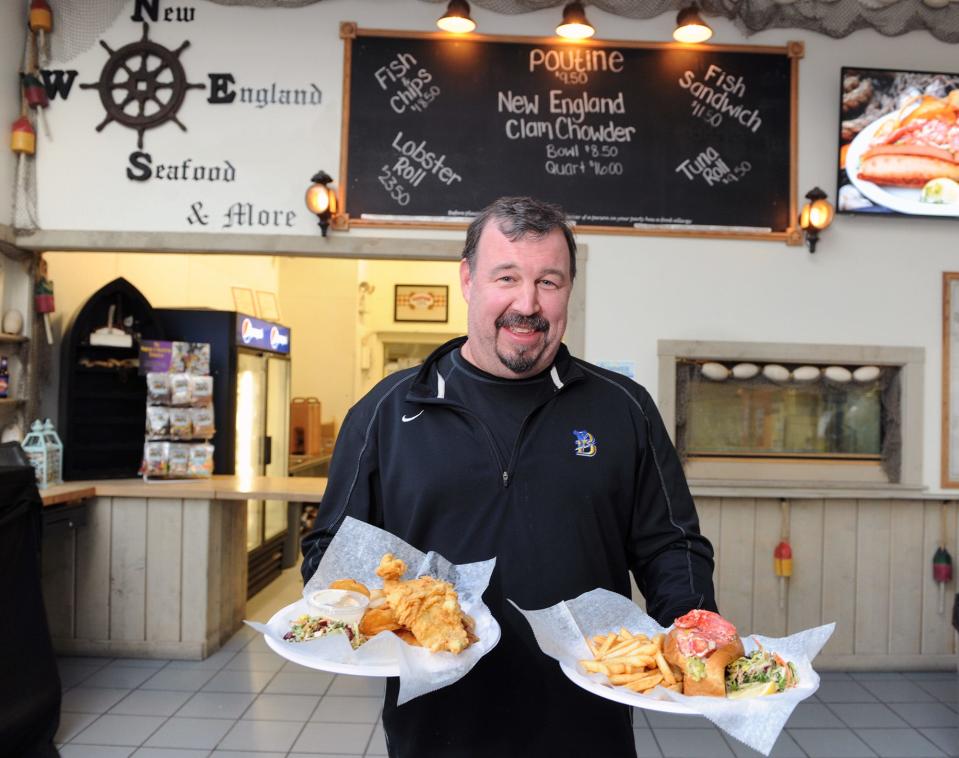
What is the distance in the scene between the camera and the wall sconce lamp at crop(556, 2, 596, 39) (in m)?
4.36

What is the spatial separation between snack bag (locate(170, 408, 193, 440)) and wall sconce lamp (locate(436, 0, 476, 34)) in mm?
2866

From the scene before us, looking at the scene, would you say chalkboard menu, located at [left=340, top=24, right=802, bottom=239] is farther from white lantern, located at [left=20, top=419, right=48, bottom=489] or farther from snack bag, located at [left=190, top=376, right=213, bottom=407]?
white lantern, located at [left=20, top=419, right=48, bottom=489]

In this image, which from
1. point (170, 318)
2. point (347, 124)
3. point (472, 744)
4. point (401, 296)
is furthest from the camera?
point (401, 296)

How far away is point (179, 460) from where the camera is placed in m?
5.12

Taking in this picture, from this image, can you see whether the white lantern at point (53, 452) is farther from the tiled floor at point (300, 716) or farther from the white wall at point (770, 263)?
the white wall at point (770, 263)

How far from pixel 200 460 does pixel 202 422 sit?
10.1 inches

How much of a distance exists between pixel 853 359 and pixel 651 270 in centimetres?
130

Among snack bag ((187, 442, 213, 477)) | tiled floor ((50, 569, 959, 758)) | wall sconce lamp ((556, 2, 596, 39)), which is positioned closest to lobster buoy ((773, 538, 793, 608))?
tiled floor ((50, 569, 959, 758))

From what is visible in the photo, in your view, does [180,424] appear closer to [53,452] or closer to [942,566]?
[53,452]

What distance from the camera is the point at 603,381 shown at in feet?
6.64

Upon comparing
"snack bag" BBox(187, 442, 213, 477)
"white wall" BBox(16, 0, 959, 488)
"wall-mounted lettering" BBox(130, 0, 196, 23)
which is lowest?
"snack bag" BBox(187, 442, 213, 477)

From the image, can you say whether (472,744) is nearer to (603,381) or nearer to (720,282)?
(603,381)

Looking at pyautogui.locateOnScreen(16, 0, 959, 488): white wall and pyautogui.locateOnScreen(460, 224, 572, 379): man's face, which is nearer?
pyautogui.locateOnScreen(460, 224, 572, 379): man's face

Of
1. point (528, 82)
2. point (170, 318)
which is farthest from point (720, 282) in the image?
point (170, 318)
